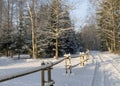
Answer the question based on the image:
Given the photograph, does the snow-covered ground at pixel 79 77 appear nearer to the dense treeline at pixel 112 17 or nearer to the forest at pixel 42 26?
the forest at pixel 42 26

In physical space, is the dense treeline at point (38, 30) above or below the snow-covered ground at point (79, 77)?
above

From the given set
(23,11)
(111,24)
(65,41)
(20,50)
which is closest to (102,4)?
(111,24)

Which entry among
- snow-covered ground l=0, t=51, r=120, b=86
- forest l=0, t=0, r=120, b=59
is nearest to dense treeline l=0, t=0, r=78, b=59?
forest l=0, t=0, r=120, b=59

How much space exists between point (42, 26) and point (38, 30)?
1205mm

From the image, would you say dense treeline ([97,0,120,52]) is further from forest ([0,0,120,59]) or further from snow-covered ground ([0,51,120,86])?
snow-covered ground ([0,51,120,86])

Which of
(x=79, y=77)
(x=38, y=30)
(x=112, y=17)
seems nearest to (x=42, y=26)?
(x=38, y=30)

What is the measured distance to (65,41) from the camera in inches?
1984

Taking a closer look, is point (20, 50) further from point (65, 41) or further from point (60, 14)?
point (60, 14)

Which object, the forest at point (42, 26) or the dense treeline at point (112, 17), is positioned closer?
the forest at point (42, 26)

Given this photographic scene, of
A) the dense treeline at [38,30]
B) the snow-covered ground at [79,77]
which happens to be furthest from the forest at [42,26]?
the snow-covered ground at [79,77]

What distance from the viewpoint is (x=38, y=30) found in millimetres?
41031

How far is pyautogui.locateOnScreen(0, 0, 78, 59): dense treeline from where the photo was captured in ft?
124

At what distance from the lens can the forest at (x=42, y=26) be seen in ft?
125

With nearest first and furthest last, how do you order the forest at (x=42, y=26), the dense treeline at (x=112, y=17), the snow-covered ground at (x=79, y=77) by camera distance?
the snow-covered ground at (x=79, y=77), the forest at (x=42, y=26), the dense treeline at (x=112, y=17)
